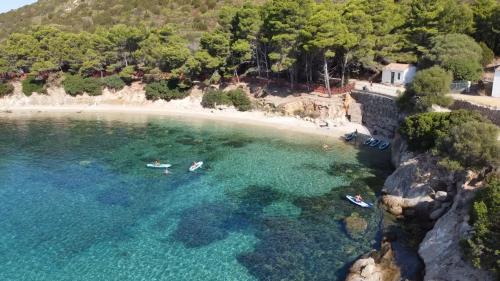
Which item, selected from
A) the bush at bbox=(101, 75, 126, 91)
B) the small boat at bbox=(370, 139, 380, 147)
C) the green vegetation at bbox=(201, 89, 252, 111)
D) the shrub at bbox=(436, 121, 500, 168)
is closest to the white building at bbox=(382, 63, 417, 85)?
the small boat at bbox=(370, 139, 380, 147)

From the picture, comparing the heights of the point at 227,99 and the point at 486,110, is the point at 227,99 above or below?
below

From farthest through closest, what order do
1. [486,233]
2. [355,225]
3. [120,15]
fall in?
1. [120,15]
2. [355,225]
3. [486,233]

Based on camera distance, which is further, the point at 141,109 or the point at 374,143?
the point at 141,109

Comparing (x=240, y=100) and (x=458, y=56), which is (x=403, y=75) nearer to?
(x=458, y=56)

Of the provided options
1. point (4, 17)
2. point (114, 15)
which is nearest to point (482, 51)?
point (114, 15)

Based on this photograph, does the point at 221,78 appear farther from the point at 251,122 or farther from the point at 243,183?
the point at 243,183

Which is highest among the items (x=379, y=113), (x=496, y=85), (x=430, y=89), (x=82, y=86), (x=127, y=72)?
(x=127, y=72)

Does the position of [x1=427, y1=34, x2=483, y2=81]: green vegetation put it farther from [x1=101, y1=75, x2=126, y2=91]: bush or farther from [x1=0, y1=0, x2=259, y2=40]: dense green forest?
[x1=0, y1=0, x2=259, y2=40]: dense green forest

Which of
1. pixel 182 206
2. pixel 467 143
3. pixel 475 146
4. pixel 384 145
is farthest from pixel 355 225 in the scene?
pixel 384 145
